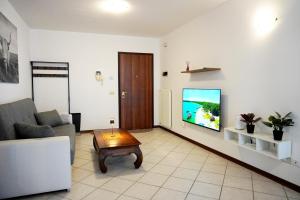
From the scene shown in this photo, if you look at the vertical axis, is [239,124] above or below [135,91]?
below

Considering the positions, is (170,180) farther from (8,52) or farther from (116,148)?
(8,52)

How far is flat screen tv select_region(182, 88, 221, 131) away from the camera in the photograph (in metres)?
3.32

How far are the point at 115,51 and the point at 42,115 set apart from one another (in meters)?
2.47

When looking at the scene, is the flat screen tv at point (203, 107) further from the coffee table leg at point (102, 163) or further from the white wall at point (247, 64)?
the coffee table leg at point (102, 163)

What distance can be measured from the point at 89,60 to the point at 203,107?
3035 millimetres

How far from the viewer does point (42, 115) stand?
3.63 meters

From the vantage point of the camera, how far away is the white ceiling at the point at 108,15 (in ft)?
10.7

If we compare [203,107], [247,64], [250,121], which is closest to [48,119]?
[203,107]

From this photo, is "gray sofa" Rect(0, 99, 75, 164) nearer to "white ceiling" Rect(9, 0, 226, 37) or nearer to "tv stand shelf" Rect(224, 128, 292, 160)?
"white ceiling" Rect(9, 0, 226, 37)

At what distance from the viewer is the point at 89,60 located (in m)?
5.14

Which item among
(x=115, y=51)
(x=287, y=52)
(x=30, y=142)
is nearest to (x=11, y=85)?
(x=30, y=142)

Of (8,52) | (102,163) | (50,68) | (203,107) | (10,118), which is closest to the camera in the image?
(10,118)

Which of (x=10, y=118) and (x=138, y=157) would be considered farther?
(x=138, y=157)

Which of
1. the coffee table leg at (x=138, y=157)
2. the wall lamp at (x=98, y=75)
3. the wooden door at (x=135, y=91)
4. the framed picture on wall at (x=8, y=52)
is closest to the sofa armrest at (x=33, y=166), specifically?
the coffee table leg at (x=138, y=157)
